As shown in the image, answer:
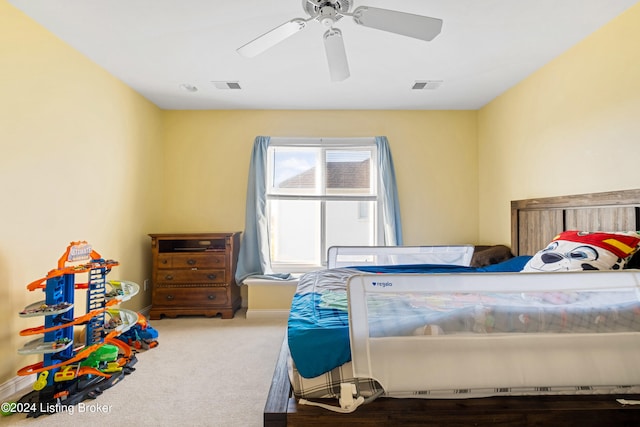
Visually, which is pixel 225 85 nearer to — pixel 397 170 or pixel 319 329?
pixel 397 170

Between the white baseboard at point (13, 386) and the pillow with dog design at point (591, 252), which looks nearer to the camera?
the pillow with dog design at point (591, 252)

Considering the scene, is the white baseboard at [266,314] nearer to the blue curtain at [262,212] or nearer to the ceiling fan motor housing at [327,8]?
the blue curtain at [262,212]

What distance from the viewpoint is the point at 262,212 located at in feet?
11.2

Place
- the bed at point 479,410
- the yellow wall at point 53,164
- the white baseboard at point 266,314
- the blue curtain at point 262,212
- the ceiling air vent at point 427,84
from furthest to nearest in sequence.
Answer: the blue curtain at point 262,212, the white baseboard at point 266,314, the ceiling air vent at point 427,84, the yellow wall at point 53,164, the bed at point 479,410

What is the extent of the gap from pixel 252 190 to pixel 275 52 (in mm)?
1580

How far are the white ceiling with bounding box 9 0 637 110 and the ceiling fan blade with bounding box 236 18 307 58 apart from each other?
11.8 inches

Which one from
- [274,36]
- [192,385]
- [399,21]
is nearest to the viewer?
[399,21]

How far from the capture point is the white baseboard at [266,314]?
315cm

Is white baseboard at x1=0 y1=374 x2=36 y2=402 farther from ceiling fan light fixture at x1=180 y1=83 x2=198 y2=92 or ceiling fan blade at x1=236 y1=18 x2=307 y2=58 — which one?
ceiling fan light fixture at x1=180 y1=83 x2=198 y2=92

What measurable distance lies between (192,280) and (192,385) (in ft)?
4.48

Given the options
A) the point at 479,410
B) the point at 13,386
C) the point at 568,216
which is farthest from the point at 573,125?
the point at 13,386

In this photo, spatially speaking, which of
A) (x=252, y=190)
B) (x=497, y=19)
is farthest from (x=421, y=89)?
(x=252, y=190)

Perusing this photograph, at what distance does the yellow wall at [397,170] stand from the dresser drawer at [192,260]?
51 centimetres

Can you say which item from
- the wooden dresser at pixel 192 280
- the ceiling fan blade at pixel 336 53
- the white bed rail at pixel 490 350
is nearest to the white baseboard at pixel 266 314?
the wooden dresser at pixel 192 280
